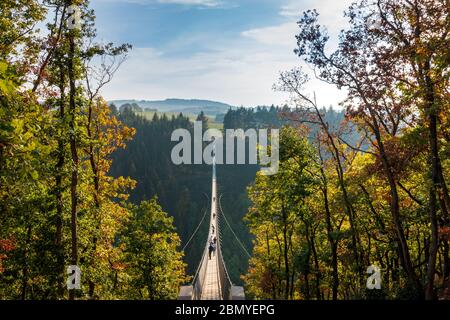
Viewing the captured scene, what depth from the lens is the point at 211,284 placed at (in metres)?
20.9

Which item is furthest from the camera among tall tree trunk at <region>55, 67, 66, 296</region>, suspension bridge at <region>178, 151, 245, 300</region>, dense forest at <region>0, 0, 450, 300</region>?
suspension bridge at <region>178, 151, 245, 300</region>

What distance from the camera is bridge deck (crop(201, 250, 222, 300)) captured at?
18031 mm

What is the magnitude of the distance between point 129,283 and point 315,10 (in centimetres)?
1300

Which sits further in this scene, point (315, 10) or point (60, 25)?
point (315, 10)

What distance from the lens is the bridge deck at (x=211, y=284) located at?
18031mm

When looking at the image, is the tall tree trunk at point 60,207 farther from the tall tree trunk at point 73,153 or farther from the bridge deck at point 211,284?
the bridge deck at point 211,284

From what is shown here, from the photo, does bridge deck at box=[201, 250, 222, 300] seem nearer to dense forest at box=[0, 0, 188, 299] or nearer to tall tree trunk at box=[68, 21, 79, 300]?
dense forest at box=[0, 0, 188, 299]

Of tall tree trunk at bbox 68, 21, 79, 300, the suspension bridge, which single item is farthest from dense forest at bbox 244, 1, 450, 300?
tall tree trunk at bbox 68, 21, 79, 300

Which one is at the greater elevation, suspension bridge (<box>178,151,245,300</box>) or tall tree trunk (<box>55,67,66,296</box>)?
tall tree trunk (<box>55,67,66,296</box>)

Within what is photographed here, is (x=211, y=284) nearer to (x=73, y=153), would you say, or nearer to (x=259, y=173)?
(x=259, y=173)

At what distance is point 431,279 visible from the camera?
795cm

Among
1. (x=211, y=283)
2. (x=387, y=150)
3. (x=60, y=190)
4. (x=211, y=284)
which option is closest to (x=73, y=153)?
(x=60, y=190)

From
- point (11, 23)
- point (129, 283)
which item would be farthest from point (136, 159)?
point (11, 23)
